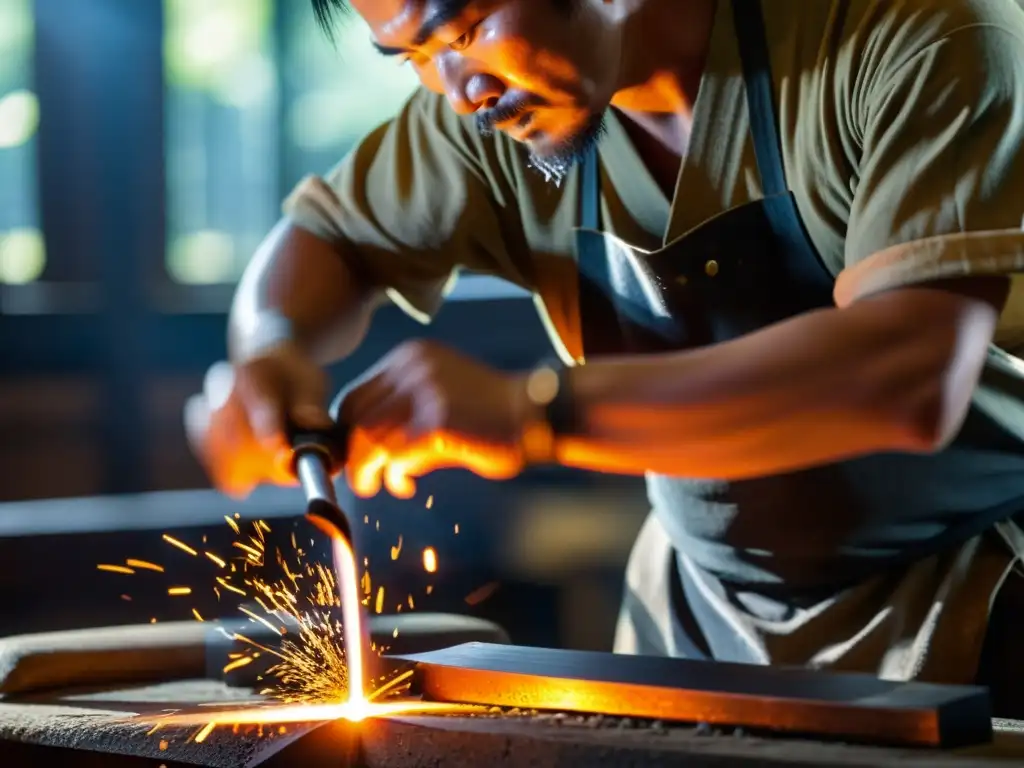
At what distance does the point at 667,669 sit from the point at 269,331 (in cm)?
66

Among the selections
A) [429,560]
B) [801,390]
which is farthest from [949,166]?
[429,560]

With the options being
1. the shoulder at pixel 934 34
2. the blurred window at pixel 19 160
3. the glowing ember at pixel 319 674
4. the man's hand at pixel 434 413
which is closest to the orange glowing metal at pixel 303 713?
the glowing ember at pixel 319 674

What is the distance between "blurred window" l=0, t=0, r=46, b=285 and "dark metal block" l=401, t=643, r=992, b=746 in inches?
131

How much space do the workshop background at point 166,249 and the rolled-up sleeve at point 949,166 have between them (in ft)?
9.46

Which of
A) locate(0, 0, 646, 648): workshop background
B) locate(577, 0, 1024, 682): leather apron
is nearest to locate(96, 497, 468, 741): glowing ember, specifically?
locate(577, 0, 1024, 682): leather apron

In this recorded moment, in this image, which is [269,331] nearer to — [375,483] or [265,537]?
[375,483]

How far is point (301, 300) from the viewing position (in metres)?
1.75

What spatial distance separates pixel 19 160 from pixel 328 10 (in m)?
3.03

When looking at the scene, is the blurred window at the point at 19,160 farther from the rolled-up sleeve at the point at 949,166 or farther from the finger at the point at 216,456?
the rolled-up sleeve at the point at 949,166

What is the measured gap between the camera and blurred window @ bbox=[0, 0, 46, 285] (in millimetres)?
4270

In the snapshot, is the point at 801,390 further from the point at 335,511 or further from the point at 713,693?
the point at 335,511

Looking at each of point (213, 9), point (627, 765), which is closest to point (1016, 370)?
point (627, 765)

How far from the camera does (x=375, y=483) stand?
4.64 feet

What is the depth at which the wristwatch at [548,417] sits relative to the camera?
3.99 feet
